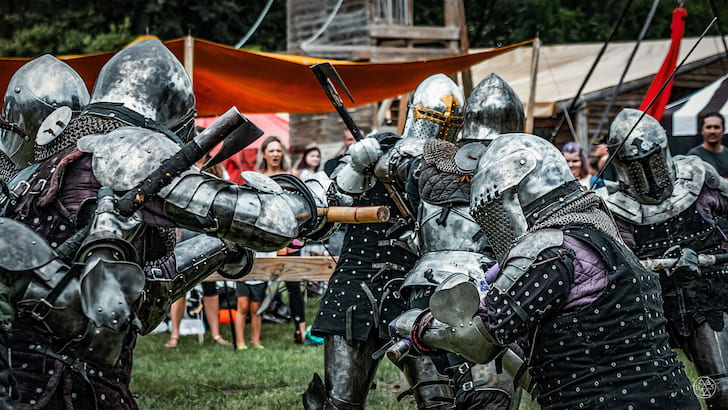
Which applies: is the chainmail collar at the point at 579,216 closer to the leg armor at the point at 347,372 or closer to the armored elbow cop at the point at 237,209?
the armored elbow cop at the point at 237,209

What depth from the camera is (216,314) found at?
9500 mm

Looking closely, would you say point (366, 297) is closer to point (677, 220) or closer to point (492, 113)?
point (492, 113)

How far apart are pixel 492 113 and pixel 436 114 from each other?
1.71ft

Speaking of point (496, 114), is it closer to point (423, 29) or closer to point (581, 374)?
point (581, 374)

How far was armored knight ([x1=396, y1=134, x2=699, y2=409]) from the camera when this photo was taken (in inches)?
126

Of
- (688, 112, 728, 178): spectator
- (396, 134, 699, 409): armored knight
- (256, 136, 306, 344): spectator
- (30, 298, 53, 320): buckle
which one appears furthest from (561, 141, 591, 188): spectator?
(30, 298, 53, 320): buckle

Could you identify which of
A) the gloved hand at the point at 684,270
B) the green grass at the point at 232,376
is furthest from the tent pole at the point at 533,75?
the gloved hand at the point at 684,270

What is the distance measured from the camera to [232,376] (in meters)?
7.81

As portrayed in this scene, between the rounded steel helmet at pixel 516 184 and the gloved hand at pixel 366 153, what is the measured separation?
141cm

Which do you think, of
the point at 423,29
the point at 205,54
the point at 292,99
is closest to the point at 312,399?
the point at 205,54

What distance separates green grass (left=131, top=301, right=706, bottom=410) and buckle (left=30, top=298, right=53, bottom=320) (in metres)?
3.68

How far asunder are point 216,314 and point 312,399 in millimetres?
4484

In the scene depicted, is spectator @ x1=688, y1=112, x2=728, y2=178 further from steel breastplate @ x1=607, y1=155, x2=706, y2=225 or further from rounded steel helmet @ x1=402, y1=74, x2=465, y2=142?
rounded steel helmet @ x1=402, y1=74, x2=465, y2=142

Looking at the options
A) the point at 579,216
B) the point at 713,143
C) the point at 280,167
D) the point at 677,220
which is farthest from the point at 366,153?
the point at 713,143
